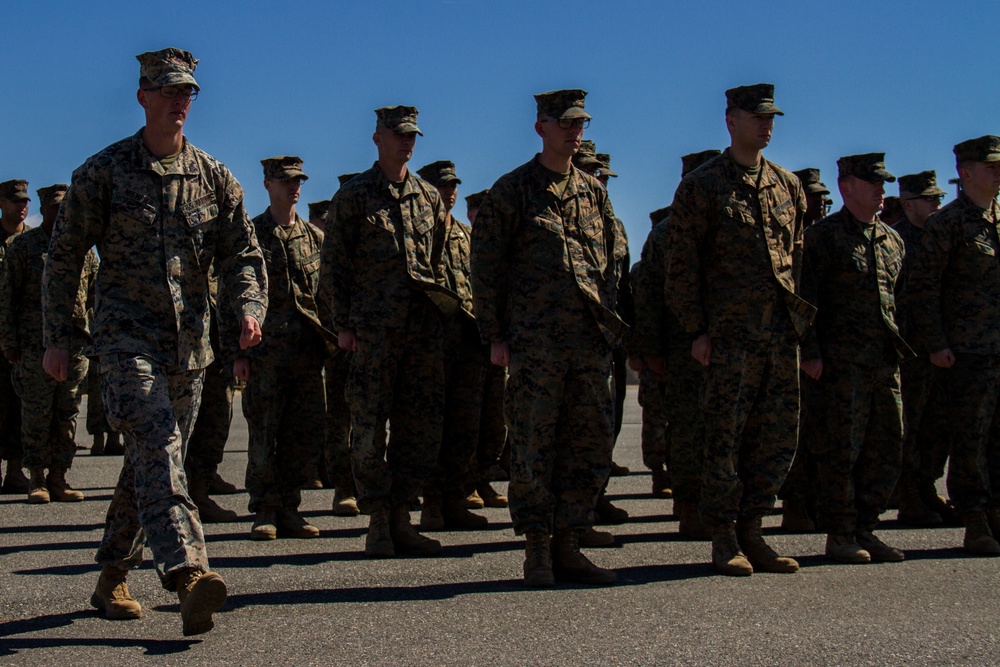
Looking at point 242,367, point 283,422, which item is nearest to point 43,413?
point 242,367

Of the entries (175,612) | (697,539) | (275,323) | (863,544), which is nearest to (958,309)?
(863,544)

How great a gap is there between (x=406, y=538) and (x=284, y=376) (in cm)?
170

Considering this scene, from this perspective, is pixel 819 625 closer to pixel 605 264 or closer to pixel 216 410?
pixel 605 264

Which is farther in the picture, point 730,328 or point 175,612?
point 730,328

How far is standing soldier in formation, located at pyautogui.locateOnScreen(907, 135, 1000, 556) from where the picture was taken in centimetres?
777

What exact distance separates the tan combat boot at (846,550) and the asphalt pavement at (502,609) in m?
0.09

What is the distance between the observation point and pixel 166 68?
542 cm

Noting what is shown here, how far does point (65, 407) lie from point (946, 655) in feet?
26.4

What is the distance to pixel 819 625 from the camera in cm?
523

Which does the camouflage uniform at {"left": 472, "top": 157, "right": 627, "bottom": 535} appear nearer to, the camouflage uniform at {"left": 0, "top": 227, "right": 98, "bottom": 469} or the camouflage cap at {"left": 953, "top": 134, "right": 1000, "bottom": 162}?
the camouflage cap at {"left": 953, "top": 134, "right": 1000, "bottom": 162}

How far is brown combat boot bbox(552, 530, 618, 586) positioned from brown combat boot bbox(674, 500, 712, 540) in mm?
1601

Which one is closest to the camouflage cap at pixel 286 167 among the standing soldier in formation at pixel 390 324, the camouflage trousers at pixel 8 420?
the standing soldier in formation at pixel 390 324

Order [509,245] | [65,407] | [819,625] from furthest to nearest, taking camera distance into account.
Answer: [65,407], [509,245], [819,625]

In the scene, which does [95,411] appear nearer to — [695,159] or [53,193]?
[53,193]
